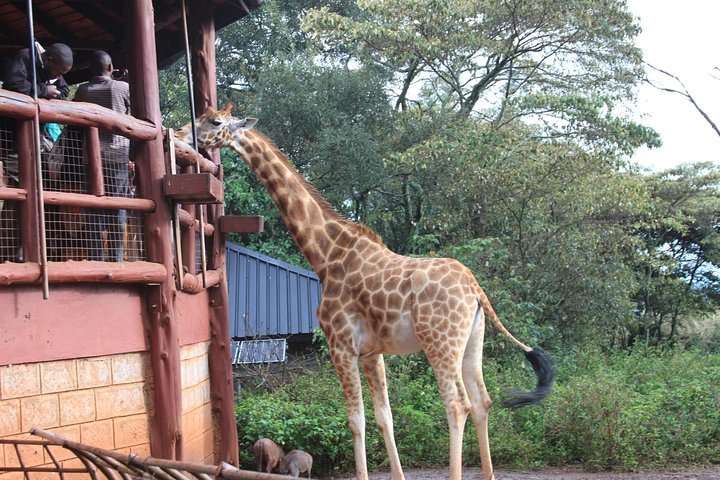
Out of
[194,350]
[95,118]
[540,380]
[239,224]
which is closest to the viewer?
[95,118]

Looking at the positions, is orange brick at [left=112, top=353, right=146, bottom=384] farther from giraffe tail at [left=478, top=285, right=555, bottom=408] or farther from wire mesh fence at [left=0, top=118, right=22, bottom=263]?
giraffe tail at [left=478, top=285, right=555, bottom=408]

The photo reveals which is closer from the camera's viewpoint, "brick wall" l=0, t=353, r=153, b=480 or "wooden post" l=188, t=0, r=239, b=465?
"brick wall" l=0, t=353, r=153, b=480

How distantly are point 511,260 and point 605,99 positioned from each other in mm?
3550

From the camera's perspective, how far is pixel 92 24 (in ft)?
31.4

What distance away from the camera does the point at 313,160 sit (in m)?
17.2

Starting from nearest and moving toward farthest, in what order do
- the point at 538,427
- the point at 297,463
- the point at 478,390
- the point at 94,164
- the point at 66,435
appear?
the point at 66,435 < the point at 94,164 < the point at 478,390 < the point at 297,463 < the point at 538,427

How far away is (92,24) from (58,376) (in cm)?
533

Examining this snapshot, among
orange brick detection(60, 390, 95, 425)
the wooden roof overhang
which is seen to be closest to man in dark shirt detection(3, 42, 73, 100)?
the wooden roof overhang

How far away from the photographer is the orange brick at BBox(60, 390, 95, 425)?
5.74 metres

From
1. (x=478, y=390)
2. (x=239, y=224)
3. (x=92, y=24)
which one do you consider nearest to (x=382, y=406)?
(x=478, y=390)

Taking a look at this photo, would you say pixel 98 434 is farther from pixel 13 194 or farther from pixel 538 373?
pixel 538 373

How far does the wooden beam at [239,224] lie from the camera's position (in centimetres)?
859

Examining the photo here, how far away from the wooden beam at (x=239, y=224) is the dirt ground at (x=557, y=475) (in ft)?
10.6

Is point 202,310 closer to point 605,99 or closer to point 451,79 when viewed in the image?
point 605,99
